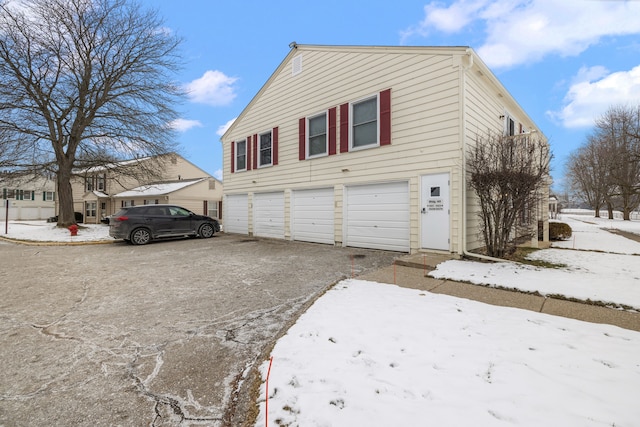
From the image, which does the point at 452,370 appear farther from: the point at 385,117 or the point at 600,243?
the point at 600,243

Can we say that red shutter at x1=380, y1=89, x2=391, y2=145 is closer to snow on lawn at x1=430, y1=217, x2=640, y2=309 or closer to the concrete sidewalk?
the concrete sidewalk

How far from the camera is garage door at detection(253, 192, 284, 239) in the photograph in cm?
1141

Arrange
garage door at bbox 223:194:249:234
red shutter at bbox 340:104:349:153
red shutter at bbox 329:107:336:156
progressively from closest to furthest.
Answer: red shutter at bbox 340:104:349:153
red shutter at bbox 329:107:336:156
garage door at bbox 223:194:249:234

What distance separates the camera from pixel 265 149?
12.2 metres

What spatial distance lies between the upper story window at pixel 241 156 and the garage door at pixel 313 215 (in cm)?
378

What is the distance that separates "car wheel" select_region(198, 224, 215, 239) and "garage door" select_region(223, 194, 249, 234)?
1.25 m

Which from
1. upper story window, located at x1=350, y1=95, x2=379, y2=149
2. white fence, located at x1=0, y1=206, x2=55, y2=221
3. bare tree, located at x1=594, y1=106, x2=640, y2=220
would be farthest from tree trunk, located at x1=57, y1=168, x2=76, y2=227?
bare tree, located at x1=594, y1=106, x2=640, y2=220

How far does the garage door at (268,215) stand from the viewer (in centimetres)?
1141

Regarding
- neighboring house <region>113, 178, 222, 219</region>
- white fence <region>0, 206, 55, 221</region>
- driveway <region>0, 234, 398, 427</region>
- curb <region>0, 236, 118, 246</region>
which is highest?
neighboring house <region>113, 178, 222, 219</region>

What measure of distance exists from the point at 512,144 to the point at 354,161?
4.03 metres

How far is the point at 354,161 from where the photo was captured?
8805mm

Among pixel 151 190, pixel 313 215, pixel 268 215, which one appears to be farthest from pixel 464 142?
pixel 151 190

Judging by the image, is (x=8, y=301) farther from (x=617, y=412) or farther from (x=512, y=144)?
(x=512, y=144)

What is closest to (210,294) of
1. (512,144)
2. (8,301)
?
(8,301)
